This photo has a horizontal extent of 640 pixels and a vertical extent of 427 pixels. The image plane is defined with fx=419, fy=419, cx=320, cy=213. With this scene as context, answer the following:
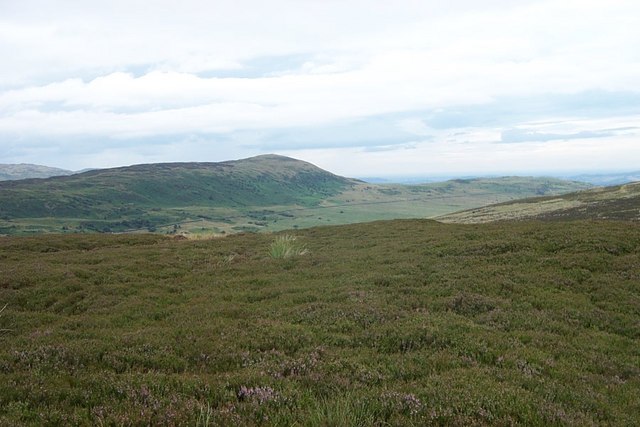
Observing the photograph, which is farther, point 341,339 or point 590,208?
point 590,208

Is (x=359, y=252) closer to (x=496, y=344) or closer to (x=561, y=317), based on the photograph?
(x=561, y=317)

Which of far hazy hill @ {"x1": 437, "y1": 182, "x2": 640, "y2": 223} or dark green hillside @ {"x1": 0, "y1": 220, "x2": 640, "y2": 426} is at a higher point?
far hazy hill @ {"x1": 437, "y1": 182, "x2": 640, "y2": 223}

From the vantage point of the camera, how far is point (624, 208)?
6156 cm

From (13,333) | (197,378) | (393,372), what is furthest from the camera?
(13,333)

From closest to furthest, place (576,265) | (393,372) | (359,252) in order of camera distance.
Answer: (393,372) → (576,265) → (359,252)

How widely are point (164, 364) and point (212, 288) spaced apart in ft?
37.4

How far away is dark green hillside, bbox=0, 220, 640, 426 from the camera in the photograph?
26.9ft

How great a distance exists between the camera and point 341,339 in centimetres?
1301

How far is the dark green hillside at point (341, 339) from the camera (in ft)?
26.9

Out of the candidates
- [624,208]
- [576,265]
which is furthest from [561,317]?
[624,208]

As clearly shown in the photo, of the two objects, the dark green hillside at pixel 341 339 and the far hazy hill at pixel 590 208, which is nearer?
the dark green hillside at pixel 341 339

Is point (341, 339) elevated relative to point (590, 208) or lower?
lower

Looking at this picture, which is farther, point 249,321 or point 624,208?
point 624,208

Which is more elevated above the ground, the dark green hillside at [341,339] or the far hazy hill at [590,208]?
the far hazy hill at [590,208]
